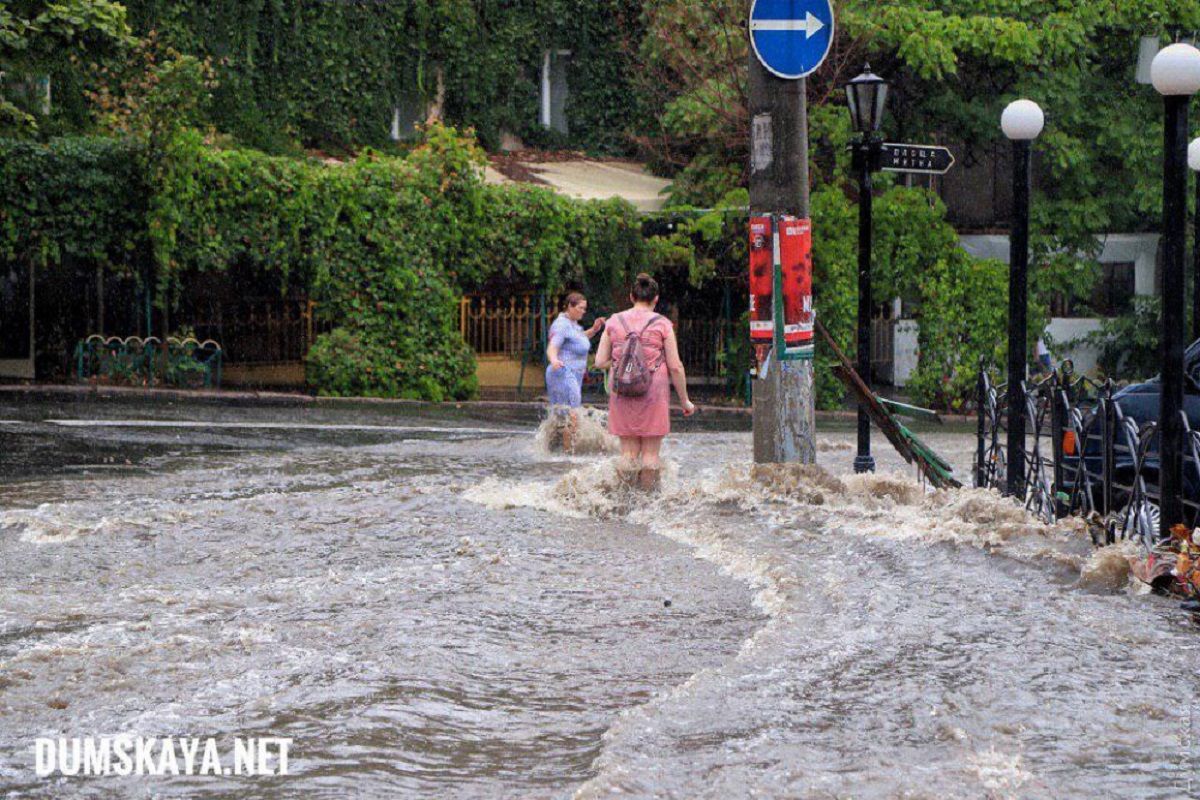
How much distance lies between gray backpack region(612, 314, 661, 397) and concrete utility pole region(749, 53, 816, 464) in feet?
2.74

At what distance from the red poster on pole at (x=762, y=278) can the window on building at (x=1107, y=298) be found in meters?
21.5

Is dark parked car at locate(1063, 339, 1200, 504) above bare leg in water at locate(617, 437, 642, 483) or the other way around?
above

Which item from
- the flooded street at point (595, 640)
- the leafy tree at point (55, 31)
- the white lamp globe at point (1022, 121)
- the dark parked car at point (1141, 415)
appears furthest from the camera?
the leafy tree at point (55, 31)

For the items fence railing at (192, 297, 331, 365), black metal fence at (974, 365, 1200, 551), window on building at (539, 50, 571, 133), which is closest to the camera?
black metal fence at (974, 365, 1200, 551)

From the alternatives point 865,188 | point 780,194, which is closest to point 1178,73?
point 780,194

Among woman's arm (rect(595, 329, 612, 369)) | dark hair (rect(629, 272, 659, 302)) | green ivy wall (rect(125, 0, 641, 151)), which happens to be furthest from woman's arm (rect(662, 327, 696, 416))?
green ivy wall (rect(125, 0, 641, 151))

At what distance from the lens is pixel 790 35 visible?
38.8ft

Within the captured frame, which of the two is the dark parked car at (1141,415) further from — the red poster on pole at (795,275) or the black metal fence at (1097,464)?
the red poster on pole at (795,275)

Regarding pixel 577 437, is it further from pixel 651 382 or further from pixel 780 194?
pixel 780 194

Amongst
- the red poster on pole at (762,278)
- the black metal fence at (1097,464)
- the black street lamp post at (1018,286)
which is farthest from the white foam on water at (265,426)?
the black street lamp post at (1018,286)

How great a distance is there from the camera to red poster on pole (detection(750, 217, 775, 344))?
1211 cm

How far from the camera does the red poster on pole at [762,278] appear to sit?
12109 mm

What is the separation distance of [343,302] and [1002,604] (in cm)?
1935

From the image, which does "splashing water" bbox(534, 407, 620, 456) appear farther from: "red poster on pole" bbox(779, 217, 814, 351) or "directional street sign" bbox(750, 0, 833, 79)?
"directional street sign" bbox(750, 0, 833, 79)
